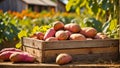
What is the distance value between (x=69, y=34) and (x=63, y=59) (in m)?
0.37

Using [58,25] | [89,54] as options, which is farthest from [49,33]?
[89,54]

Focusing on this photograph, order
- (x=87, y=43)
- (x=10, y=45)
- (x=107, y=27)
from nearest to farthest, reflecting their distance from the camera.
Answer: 1. (x=87, y=43)
2. (x=107, y=27)
3. (x=10, y=45)

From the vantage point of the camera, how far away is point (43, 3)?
4259 centimetres

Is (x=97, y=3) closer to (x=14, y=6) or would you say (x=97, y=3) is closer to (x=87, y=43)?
(x=87, y=43)

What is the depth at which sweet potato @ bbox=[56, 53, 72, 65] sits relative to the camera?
10.4 ft

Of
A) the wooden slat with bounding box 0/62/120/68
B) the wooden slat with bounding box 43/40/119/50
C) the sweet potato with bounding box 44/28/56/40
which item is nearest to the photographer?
the wooden slat with bounding box 0/62/120/68

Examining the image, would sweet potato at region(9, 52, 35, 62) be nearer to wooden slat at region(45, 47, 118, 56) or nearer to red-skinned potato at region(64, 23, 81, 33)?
wooden slat at region(45, 47, 118, 56)

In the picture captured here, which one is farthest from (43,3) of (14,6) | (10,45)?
(10,45)

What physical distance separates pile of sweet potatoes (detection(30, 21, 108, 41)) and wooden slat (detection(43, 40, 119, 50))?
6cm

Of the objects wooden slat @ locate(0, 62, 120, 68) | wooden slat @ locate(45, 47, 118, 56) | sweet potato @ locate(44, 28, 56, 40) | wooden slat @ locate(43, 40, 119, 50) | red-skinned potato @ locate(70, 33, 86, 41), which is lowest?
wooden slat @ locate(0, 62, 120, 68)

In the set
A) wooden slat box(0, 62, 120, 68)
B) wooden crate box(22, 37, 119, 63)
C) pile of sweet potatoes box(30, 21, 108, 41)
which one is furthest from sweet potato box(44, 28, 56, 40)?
wooden slat box(0, 62, 120, 68)

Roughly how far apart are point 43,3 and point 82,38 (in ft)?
129

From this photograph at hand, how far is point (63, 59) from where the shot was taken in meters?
→ 3.15

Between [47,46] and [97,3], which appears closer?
[47,46]
